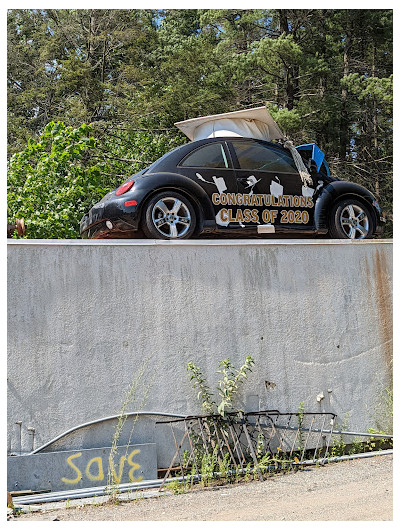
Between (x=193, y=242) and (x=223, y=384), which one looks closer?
(x=223, y=384)

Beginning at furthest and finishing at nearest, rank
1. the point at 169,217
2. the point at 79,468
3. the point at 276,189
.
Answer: the point at 276,189, the point at 169,217, the point at 79,468

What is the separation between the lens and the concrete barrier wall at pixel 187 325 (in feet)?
20.8

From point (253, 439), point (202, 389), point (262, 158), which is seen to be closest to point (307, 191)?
point (262, 158)

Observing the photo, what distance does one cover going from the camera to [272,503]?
5.47m

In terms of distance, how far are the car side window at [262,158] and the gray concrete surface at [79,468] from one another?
3568 millimetres

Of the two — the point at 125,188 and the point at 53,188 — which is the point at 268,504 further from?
the point at 53,188

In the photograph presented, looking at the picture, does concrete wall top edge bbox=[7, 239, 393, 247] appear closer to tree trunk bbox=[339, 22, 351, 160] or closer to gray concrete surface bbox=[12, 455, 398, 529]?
gray concrete surface bbox=[12, 455, 398, 529]

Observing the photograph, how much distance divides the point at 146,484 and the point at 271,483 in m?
1.23

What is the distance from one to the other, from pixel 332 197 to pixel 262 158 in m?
1.03

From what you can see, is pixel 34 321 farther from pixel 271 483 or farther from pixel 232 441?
pixel 271 483

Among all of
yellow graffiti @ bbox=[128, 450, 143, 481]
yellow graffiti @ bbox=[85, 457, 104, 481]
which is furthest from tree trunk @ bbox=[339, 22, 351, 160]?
yellow graffiti @ bbox=[85, 457, 104, 481]

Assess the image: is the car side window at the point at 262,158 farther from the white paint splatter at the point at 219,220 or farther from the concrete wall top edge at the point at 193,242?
the concrete wall top edge at the point at 193,242
